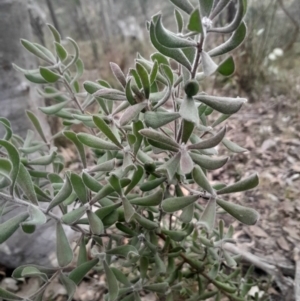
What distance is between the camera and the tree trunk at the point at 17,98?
1324mm

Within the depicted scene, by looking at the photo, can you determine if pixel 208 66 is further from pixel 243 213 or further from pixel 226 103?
pixel 243 213

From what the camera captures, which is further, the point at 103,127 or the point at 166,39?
the point at 103,127

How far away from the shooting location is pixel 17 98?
1.37 meters

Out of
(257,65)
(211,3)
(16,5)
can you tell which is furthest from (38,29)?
(211,3)

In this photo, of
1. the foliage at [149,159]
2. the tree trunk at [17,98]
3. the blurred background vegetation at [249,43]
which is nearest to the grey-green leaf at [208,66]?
the foliage at [149,159]

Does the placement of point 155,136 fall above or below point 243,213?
above

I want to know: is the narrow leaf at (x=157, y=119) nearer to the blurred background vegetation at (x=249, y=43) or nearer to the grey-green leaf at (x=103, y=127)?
the grey-green leaf at (x=103, y=127)

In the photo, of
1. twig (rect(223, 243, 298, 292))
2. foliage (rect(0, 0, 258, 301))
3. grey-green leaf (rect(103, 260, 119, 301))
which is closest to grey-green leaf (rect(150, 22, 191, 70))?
foliage (rect(0, 0, 258, 301))

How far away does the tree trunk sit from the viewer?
132 cm

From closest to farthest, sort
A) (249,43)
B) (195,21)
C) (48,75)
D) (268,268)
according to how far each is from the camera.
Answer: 1. (195,21)
2. (48,75)
3. (268,268)
4. (249,43)

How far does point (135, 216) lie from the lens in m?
0.82

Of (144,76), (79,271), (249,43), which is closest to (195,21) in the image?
(144,76)

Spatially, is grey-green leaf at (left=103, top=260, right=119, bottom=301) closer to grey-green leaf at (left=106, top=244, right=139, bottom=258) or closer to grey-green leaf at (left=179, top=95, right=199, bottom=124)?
grey-green leaf at (left=106, top=244, right=139, bottom=258)

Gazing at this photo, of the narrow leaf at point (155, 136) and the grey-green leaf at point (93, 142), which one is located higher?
the narrow leaf at point (155, 136)
